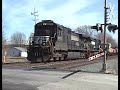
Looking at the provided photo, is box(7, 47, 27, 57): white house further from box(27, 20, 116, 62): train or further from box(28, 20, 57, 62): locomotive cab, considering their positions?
box(28, 20, 57, 62): locomotive cab

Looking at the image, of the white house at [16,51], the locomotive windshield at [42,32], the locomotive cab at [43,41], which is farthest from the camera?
the white house at [16,51]

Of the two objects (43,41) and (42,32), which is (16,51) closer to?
(42,32)

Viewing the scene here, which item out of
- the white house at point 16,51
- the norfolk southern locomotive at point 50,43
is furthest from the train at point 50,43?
the white house at point 16,51

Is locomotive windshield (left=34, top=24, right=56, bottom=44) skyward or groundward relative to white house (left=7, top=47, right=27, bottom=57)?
skyward

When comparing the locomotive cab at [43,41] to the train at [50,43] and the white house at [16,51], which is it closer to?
the train at [50,43]

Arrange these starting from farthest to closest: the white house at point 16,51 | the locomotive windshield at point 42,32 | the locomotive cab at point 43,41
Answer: the white house at point 16,51 → the locomotive windshield at point 42,32 → the locomotive cab at point 43,41

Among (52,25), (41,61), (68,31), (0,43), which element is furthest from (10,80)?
(68,31)

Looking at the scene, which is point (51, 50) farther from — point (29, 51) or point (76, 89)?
point (76, 89)

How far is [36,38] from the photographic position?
31.8m

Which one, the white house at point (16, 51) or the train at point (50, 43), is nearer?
the train at point (50, 43)

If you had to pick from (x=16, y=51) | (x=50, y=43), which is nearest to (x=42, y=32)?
(x=50, y=43)

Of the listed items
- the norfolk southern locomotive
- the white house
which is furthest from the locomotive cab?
the white house

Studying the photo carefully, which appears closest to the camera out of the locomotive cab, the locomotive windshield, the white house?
the locomotive cab

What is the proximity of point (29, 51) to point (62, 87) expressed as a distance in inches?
778
